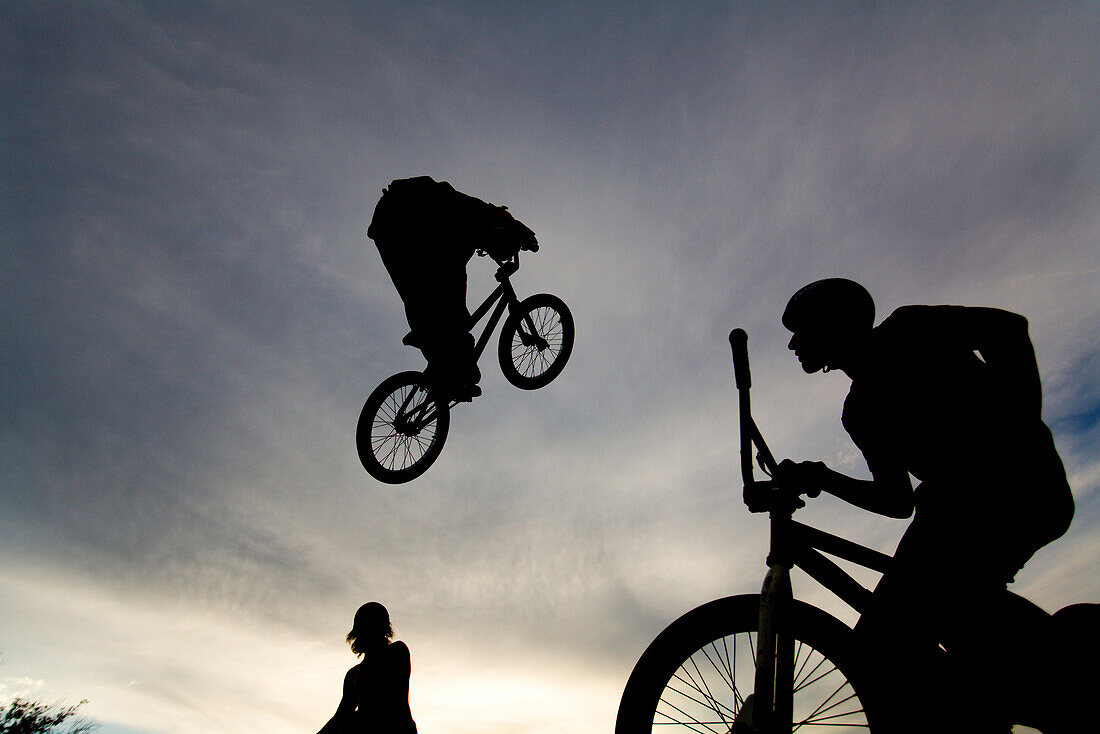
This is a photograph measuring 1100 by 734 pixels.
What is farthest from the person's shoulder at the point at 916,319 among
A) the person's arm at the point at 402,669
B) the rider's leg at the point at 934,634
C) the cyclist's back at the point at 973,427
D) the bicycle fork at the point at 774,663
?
the person's arm at the point at 402,669

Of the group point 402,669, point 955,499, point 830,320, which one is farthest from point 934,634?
point 402,669

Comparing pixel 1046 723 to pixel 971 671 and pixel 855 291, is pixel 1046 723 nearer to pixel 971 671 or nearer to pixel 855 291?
pixel 971 671

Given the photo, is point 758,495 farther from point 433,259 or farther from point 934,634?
point 433,259

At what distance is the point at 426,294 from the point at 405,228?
0.70m

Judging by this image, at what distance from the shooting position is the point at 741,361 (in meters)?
2.47

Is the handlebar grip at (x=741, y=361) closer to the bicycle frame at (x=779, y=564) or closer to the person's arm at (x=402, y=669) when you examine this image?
the bicycle frame at (x=779, y=564)

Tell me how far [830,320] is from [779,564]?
1.14 metres

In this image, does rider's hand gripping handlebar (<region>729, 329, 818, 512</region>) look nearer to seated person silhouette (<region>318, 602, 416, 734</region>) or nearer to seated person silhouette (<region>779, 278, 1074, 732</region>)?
seated person silhouette (<region>779, 278, 1074, 732</region>)

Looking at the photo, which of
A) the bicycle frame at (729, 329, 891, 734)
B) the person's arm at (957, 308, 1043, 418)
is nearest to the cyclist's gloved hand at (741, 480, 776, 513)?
the bicycle frame at (729, 329, 891, 734)

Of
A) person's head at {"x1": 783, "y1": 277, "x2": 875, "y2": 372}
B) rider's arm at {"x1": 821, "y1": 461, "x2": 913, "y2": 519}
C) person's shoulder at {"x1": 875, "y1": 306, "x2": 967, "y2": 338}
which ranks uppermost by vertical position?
person's head at {"x1": 783, "y1": 277, "x2": 875, "y2": 372}

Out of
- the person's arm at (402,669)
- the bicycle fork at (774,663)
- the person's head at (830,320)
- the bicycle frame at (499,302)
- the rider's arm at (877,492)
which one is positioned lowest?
the bicycle fork at (774,663)

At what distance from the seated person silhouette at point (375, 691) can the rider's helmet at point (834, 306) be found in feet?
10.7

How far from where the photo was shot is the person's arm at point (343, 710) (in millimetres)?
3797

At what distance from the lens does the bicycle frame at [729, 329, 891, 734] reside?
215 cm
